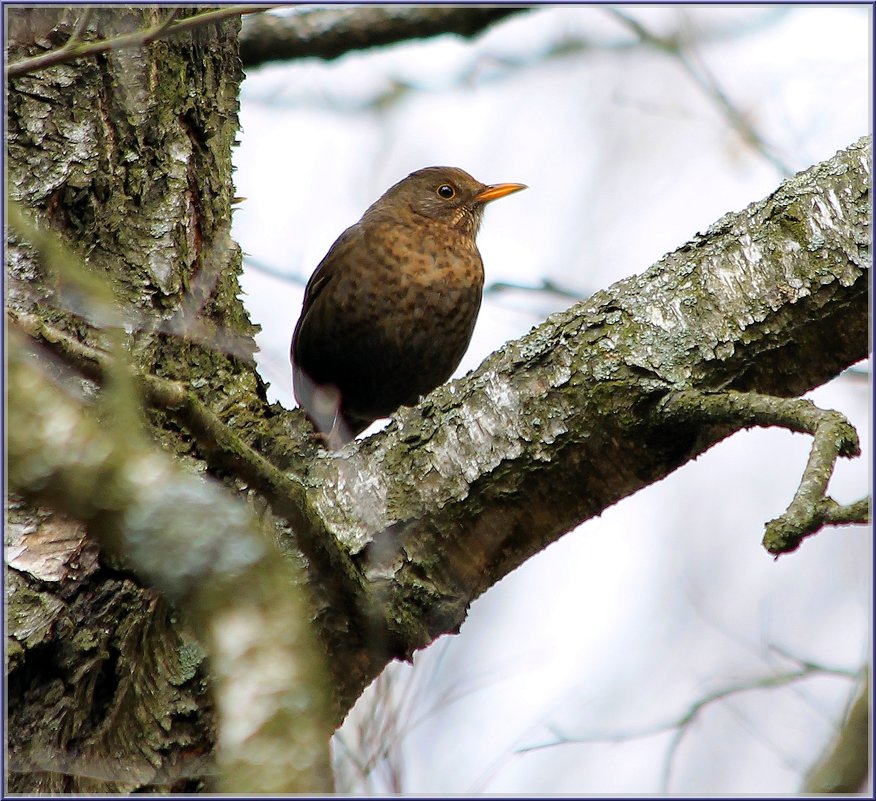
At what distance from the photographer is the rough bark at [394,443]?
2.26m

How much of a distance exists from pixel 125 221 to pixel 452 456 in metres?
1.11

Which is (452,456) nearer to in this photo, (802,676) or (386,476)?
(386,476)

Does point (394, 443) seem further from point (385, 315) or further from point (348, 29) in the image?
point (348, 29)

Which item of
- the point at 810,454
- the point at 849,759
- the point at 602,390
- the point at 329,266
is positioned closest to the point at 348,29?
the point at 329,266

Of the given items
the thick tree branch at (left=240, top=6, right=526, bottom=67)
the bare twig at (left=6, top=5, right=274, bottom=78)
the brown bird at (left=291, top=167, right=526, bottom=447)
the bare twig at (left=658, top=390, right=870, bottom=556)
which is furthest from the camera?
the brown bird at (left=291, top=167, right=526, bottom=447)

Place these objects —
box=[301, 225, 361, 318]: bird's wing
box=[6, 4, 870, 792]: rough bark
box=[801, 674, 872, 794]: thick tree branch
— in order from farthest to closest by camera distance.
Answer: box=[301, 225, 361, 318]: bird's wing, box=[6, 4, 870, 792]: rough bark, box=[801, 674, 872, 794]: thick tree branch

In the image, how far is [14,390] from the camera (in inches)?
44.6

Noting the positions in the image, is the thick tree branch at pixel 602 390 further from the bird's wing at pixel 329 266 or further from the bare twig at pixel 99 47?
the bird's wing at pixel 329 266

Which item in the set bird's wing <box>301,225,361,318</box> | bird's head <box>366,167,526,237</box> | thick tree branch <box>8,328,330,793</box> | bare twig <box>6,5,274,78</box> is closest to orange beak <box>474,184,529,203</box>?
bird's head <box>366,167,526,237</box>

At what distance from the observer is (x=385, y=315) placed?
4.26 metres

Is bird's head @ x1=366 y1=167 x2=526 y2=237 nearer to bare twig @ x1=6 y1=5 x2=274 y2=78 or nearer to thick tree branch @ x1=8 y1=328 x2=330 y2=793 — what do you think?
bare twig @ x1=6 y1=5 x2=274 y2=78

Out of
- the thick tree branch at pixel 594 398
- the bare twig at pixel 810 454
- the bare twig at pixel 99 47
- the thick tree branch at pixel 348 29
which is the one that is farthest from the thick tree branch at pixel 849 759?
the thick tree branch at pixel 348 29

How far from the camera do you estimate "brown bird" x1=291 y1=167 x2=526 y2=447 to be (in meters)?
4.27

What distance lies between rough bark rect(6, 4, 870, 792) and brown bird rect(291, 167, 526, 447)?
5.14 ft
